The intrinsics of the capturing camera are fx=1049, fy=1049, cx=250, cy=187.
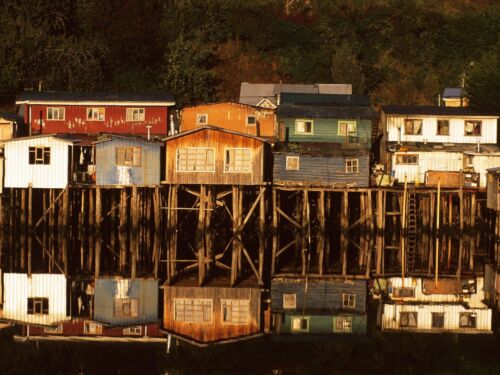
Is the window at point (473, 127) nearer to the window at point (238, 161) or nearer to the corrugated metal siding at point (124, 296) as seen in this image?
the window at point (238, 161)

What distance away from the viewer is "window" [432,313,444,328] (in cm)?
3506

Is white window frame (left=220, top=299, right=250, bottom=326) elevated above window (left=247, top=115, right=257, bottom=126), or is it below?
below

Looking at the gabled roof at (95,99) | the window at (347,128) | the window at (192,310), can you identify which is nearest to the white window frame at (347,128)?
the window at (347,128)

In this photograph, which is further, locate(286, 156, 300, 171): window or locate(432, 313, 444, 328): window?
locate(286, 156, 300, 171): window

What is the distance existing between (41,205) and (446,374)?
Answer: 99.2 ft

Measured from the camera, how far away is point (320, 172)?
4981 centimetres

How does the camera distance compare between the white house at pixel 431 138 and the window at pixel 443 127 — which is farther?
the window at pixel 443 127

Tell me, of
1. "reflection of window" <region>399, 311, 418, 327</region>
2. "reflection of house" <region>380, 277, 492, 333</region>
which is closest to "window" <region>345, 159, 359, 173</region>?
"reflection of house" <region>380, 277, 492, 333</region>

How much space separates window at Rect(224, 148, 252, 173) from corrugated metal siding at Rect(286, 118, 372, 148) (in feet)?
23.8

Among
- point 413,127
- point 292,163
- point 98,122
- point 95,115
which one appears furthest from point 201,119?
point 413,127

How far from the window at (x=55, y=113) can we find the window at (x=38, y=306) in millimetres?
21658

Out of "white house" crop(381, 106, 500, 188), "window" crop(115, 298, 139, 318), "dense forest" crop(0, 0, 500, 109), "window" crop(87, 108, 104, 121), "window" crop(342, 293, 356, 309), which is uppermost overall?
"dense forest" crop(0, 0, 500, 109)

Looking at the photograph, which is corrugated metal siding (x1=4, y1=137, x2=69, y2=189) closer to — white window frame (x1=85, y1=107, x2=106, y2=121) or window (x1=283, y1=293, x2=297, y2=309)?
white window frame (x1=85, y1=107, x2=106, y2=121)

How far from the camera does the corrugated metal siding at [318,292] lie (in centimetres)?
3722
